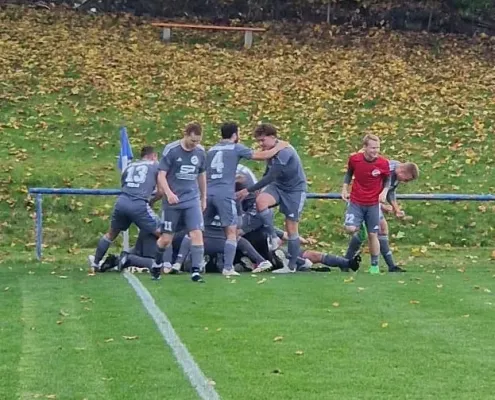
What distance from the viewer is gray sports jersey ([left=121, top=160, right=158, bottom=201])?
13.8m

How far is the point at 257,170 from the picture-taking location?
70.5ft

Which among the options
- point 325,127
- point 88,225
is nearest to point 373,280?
point 88,225

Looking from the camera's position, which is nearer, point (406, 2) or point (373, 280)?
point (373, 280)

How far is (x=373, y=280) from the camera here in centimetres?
1320

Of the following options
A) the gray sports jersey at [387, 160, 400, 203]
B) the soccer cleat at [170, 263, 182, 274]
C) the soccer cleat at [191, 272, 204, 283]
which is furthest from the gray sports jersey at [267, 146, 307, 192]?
the soccer cleat at [191, 272, 204, 283]

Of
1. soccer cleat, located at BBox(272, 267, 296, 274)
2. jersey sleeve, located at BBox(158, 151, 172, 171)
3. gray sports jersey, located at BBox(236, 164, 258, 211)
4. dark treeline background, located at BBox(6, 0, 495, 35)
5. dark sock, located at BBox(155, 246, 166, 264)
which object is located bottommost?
soccer cleat, located at BBox(272, 267, 296, 274)

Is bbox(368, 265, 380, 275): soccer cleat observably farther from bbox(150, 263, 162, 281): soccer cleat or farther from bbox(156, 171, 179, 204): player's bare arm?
bbox(156, 171, 179, 204): player's bare arm

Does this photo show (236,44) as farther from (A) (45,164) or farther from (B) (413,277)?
(B) (413,277)

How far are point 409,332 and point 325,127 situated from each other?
15.6 meters

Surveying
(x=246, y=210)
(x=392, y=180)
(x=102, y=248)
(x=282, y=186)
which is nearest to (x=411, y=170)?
(x=392, y=180)

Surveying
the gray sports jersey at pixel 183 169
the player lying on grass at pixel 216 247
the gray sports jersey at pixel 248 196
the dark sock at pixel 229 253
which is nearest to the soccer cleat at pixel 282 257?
the player lying on grass at pixel 216 247

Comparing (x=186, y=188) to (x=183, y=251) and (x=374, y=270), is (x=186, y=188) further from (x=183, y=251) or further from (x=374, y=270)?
(x=374, y=270)

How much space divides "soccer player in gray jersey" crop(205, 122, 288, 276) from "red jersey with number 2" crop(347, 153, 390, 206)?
1013mm

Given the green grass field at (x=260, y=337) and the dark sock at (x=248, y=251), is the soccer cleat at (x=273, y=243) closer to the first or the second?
the dark sock at (x=248, y=251)
